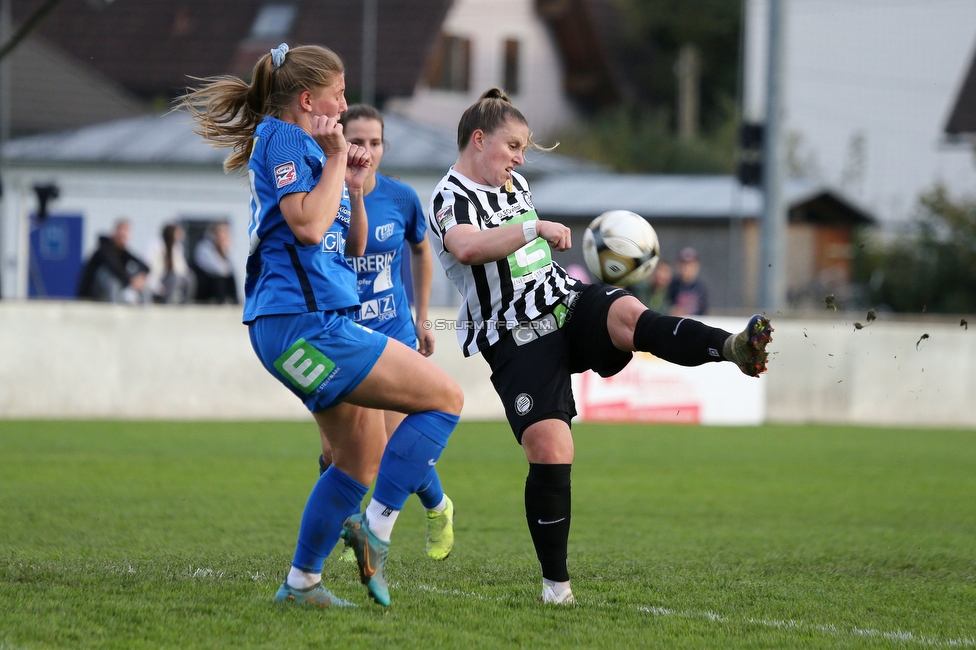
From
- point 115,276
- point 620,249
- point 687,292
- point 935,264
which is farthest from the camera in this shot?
point 935,264

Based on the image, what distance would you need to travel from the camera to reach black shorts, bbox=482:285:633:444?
4684mm

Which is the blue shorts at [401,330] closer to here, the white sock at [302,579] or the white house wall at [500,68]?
the white sock at [302,579]

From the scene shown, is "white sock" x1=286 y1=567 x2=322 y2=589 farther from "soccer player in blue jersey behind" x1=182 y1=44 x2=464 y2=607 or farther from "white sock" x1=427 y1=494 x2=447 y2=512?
"white sock" x1=427 y1=494 x2=447 y2=512

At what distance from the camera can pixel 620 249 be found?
16.2 feet

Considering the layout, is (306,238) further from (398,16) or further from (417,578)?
(398,16)

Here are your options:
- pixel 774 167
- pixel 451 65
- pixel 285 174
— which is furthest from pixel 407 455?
pixel 451 65

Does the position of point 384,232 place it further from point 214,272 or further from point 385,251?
point 214,272

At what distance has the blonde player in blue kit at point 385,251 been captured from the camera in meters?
6.13

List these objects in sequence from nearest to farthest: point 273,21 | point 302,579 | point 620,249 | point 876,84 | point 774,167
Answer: point 302,579 < point 620,249 < point 774,167 < point 876,84 < point 273,21

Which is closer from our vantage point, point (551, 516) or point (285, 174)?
point (285, 174)

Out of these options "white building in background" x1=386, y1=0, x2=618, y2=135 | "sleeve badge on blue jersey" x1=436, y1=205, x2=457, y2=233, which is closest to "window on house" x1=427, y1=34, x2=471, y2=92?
"white building in background" x1=386, y1=0, x2=618, y2=135

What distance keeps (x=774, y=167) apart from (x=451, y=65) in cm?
2102

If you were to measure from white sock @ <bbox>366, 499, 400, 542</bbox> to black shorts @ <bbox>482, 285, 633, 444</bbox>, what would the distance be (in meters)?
0.62

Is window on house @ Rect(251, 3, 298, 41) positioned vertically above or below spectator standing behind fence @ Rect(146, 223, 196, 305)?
above
